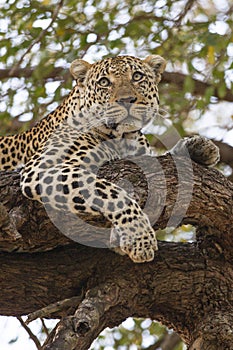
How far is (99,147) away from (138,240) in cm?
120

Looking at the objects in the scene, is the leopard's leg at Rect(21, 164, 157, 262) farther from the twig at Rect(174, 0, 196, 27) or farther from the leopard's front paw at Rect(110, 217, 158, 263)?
the twig at Rect(174, 0, 196, 27)

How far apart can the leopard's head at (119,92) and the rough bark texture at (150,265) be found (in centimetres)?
66

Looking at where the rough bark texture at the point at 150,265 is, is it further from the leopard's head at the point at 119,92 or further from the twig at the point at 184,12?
the twig at the point at 184,12

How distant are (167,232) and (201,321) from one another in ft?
11.1

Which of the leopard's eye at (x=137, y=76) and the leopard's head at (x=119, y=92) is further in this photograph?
the leopard's eye at (x=137, y=76)

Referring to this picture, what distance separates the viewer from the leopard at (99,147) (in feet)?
17.1

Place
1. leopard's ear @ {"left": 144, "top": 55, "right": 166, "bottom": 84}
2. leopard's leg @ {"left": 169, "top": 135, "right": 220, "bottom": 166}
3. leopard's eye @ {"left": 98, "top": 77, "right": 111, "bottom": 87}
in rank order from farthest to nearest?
1. leopard's ear @ {"left": 144, "top": 55, "right": 166, "bottom": 84}
2. leopard's eye @ {"left": 98, "top": 77, "right": 111, "bottom": 87}
3. leopard's leg @ {"left": 169, "top": 135, "right": 220, "bottom": 166}

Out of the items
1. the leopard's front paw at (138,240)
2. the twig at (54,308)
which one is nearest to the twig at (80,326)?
the twig at (54,308)

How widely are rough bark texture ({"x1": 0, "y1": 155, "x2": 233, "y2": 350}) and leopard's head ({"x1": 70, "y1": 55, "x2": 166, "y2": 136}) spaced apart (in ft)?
2.17

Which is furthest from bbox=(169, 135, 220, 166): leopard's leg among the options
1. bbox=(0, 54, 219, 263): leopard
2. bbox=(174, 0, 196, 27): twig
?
bbox=(174, 0, 196, 27): twig

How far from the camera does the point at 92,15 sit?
8.92 m

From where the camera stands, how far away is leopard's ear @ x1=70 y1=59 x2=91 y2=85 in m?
6.92

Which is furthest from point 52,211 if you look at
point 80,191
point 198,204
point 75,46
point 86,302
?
point 75,46

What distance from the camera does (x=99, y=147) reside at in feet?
20.2
